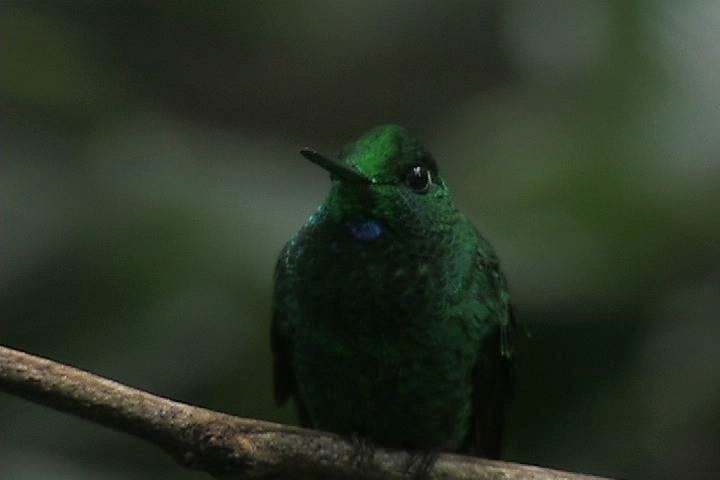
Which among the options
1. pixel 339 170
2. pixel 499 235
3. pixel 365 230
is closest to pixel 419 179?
pixel 365 230

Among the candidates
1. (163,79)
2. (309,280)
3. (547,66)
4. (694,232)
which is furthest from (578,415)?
(163,79)

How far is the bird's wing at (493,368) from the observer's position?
2541mm

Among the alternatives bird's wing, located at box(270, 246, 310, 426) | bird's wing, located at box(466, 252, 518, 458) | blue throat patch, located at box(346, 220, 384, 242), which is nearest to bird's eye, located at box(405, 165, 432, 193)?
blue throat patch, located at box(346, 220, 384, 242)

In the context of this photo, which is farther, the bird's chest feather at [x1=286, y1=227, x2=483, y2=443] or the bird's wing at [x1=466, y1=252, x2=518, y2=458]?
the bird's wing at [x1=466, y1=252, x2=518, y2=458]

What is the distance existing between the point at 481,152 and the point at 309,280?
117 centimetres

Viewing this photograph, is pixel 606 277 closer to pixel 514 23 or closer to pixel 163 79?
pixel 514 23

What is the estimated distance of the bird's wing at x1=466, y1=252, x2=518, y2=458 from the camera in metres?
2.54

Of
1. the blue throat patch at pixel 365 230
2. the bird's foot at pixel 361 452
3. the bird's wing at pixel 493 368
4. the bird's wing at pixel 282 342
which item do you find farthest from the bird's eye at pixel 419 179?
the bird's foot at pixel 361 452

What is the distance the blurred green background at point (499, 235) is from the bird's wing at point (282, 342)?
9cm

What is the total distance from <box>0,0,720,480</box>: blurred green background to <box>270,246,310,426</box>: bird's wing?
9 centimetres

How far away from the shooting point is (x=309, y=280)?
2.40 m

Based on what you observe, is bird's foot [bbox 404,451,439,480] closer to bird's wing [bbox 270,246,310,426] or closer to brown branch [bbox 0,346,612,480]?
brown branch [bbox 0,346,612,480]

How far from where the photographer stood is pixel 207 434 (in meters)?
1.96

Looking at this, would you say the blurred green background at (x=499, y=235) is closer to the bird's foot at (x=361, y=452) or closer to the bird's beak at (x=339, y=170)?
the bird's foot at (x=361, y=452)
